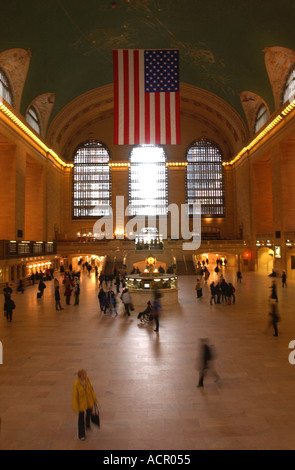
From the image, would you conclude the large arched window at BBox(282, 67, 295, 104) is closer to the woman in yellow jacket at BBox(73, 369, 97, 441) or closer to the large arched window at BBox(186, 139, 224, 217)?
the large arched window at BBox(186, 139, 224, 217)

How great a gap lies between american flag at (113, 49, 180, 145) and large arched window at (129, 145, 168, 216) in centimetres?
2436

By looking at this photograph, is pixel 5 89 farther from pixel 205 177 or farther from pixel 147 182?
pixel 205 177

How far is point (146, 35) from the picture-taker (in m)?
24.3

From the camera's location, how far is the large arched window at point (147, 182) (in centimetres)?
3944

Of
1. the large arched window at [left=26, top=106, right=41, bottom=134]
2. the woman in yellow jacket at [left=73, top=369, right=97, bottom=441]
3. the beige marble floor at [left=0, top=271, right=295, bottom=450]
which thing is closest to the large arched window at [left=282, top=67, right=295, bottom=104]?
the beige marble floor at [left=0, top=271, right=295, bottom=450]

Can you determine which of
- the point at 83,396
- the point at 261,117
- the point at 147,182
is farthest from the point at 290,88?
the point at 83,396

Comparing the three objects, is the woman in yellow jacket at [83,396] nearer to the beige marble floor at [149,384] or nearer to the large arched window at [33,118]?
the beige marble floor at [149,384]

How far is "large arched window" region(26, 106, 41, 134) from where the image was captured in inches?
1075

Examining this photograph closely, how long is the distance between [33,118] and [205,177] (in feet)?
67.0

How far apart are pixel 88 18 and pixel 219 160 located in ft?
74.4

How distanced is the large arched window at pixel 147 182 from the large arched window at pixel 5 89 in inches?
714

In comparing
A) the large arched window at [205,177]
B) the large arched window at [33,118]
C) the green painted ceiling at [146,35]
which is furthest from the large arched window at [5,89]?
the large arched window at [205,177]

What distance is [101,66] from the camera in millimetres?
28797
